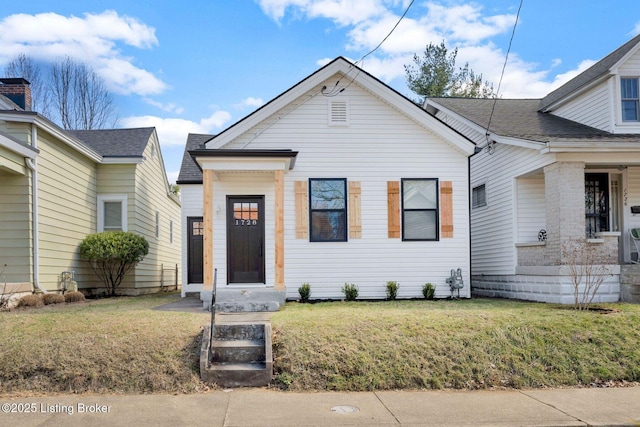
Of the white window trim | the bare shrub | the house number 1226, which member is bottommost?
the bare shrub

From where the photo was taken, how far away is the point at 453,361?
285 inches

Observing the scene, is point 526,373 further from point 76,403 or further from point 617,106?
point 617,106

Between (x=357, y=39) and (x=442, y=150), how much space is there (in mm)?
3417

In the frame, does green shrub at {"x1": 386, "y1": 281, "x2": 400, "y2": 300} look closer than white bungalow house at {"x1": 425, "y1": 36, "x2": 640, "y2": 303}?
No

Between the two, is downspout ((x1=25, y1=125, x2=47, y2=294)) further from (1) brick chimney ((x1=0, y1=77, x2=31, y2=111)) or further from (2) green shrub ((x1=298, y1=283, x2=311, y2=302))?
(2) green shrub ((x1=298, y1=283, x2=311, y2=302))

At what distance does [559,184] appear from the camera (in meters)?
11.5

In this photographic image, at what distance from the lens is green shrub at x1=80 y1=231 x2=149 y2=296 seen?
14.2 metres

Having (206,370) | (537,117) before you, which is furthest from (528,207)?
(206,370)

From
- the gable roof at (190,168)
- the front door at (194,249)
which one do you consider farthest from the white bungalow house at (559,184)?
the front door at (194,249)

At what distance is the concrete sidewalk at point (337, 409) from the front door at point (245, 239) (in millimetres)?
5829

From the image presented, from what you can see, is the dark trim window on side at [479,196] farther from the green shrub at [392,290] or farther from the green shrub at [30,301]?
the green shrub at [30,301]

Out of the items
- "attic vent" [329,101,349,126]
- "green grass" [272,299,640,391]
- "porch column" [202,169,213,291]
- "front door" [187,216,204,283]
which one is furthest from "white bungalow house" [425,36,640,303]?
"front door" [187,216,204,283]

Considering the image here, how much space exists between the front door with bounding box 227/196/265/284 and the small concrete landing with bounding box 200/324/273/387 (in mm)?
4223

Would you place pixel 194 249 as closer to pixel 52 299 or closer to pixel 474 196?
pixel 52 299
